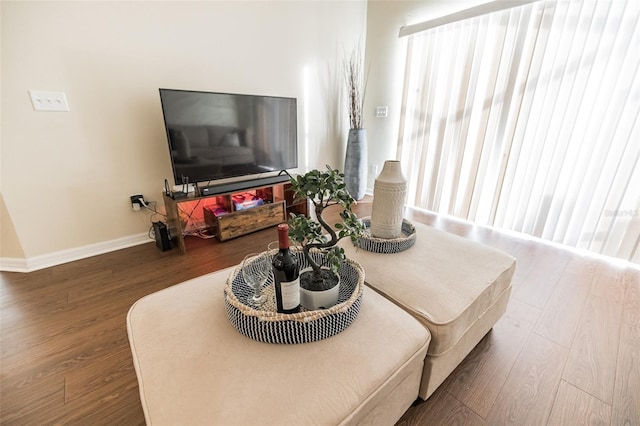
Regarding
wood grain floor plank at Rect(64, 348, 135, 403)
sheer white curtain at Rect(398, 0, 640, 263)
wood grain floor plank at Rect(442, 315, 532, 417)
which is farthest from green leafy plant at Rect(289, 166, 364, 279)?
sheer white curtain at Rect(398, 0, 640, 263)

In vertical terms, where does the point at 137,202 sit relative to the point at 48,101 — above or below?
below

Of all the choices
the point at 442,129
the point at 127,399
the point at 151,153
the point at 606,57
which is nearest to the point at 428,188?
the point at 442,129

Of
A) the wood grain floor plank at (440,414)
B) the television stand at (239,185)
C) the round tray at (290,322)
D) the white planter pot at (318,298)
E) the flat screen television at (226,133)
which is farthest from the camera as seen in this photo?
the television stand at (239,185)

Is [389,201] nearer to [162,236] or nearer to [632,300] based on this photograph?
[632,300]

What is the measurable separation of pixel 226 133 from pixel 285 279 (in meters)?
1.77

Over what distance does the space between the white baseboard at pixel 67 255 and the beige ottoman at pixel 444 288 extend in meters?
1.88

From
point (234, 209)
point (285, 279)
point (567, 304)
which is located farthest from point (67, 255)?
point (567, 304)

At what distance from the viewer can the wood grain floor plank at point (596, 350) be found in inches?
42.2

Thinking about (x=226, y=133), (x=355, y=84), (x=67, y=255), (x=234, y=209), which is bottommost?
(x=67, y=255)

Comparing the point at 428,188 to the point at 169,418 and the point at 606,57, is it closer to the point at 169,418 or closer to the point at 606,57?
the point at 606,57

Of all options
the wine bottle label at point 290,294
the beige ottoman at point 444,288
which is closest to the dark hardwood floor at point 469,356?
the beige ottoman at point 444,288

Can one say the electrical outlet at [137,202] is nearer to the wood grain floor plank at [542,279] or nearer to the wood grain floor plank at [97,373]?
the wood grain floor plank at [97,373]

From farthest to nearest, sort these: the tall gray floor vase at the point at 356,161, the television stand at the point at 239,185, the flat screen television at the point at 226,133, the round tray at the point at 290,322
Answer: the tall gray floor vase at the point at 356,161
the television stand at the point at 239,185
the flat screen television at the point at 226,133
the round tray at the point at 290,322

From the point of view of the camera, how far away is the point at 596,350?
123 cm
